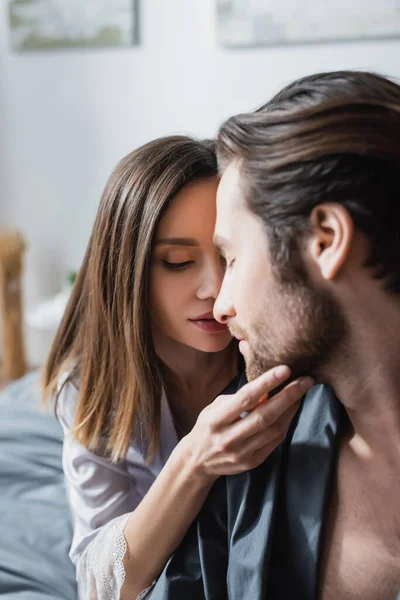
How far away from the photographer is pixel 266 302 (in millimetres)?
802

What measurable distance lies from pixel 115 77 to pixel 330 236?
2.05m

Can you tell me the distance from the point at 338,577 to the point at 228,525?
0.51 ft

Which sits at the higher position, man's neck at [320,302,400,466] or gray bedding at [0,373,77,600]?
man's neck at [320,302,400,466]

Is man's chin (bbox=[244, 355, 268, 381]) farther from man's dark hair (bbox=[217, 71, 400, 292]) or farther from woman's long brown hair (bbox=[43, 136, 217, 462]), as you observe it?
woman's long brown hair (bbox=[43, 136, 217, 462])

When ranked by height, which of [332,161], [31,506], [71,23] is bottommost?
[31,506]

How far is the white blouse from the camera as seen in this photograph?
1.07 m

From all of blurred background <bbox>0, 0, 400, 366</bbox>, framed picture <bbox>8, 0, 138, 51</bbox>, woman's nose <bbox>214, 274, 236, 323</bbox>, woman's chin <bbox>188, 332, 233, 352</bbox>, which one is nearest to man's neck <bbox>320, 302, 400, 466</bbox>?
woman's nose <bbox>214, 274, 236, 323</bbox>

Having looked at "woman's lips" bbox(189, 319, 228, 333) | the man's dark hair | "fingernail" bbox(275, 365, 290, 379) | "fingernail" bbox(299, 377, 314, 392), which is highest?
the man's dark hair

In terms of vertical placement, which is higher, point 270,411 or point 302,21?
point 302,21

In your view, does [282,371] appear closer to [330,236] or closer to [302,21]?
[330,236]

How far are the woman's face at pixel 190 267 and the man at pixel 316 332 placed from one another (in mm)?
186

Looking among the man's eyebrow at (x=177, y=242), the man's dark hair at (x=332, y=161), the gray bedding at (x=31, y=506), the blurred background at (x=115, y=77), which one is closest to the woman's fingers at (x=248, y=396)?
the man's dark hair at (x=332, y=161)

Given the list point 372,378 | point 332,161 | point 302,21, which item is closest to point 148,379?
point 372,378

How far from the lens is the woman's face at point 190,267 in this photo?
105 centimetres
